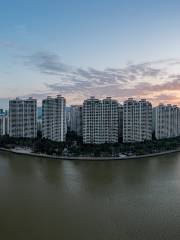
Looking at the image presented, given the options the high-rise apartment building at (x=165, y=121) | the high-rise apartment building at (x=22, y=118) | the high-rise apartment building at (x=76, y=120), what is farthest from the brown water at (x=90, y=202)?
the high-rise apartment building at (x=76, y=120)

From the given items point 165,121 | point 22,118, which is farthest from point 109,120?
point 22,118

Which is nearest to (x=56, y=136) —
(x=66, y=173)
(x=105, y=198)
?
(x=66, y=173)

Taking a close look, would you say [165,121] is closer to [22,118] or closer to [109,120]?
[109,120]

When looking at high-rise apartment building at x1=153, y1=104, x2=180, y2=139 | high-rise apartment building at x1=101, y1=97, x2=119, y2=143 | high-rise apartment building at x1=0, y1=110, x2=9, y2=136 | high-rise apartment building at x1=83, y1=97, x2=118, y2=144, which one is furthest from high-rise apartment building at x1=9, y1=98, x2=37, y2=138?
high-rise apartment building at x1=153, y1=104, x2=180, y2=139

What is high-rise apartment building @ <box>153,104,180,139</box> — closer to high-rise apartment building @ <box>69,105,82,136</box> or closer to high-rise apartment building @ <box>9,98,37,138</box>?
high-rise apartment building @ <box>69,105,82,136</box>

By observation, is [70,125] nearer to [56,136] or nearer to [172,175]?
[56,136]

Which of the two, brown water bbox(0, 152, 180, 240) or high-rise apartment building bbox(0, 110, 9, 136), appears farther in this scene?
high-rise apartment building bbox(0, 110, 9, 136)

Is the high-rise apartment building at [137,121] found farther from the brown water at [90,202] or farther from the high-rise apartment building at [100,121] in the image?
the brown water at [90,202]
